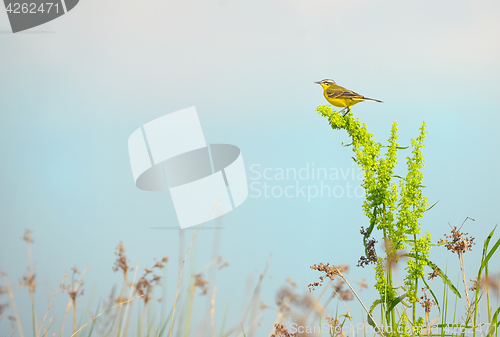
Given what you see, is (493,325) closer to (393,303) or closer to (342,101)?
(393,303)

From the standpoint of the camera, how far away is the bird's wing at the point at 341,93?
12.5 feet

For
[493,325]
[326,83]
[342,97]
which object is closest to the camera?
[493,325]

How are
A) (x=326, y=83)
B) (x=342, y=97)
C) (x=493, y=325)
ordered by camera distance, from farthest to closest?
1. (x=326, y=83)
2. (x=342, y=97)
3. (x=493, y=325)

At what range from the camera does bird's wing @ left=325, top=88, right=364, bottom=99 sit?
3798mm

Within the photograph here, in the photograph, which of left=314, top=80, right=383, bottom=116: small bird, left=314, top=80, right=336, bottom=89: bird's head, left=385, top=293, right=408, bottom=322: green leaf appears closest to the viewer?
left=385, top=293, right=408, bottom=322: green leaf

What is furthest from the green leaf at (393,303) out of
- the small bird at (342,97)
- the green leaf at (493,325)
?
the small bird at (342,97)

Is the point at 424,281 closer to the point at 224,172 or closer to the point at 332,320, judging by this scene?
the point at 332,320

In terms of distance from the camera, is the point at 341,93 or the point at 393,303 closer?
the point at 393,303

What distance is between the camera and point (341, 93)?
13.0ft

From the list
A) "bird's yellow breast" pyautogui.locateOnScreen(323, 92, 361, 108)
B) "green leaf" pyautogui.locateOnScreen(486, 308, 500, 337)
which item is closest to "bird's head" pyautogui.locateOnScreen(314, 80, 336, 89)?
"bird's yellow breast" pyautogui.locateOnScreen(323, 92, 361, 108)

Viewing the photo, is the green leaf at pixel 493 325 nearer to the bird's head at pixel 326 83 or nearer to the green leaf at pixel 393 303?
the green leaf at pixel 393 303

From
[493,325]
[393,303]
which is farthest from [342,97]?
[493,325]

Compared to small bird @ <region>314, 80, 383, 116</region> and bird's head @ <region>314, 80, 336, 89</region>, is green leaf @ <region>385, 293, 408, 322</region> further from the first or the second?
bird's head @ <region>314, 80, 336, 89</region>

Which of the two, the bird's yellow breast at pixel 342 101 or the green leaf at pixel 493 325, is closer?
the green leaf at pixel 493 325
